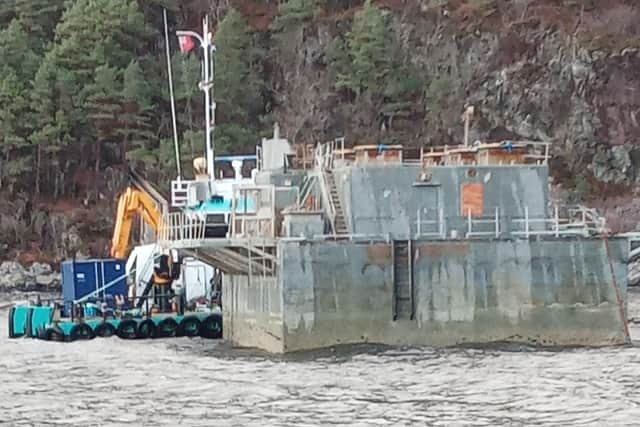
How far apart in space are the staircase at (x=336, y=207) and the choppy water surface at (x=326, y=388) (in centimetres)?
380

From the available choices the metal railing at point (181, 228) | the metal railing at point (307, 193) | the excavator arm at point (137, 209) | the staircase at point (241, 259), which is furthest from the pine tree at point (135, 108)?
the metal railing at point (307, 193)

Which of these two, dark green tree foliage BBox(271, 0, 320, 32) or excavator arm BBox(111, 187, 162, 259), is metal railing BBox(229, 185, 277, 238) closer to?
excavator arm BBox(111, 187, 162, 259)

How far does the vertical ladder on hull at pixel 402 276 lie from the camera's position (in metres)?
36.8

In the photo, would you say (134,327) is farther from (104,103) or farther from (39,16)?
(39,16)

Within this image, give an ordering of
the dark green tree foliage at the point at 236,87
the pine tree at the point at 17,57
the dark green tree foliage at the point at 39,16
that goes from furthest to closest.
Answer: the dark green tree foliage at the point at 39,16
the pine tree at the point at 17,57
the dark green tree foliage at the point at 236,87

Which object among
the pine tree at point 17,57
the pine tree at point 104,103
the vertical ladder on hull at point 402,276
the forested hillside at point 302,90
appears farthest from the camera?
the pine tree at point 17,57

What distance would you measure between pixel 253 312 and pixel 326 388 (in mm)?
9736

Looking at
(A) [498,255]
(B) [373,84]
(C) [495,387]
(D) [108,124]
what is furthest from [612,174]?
(C) [495,387]

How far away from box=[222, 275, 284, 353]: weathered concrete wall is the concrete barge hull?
134 millimetres

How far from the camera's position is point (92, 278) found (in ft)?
158

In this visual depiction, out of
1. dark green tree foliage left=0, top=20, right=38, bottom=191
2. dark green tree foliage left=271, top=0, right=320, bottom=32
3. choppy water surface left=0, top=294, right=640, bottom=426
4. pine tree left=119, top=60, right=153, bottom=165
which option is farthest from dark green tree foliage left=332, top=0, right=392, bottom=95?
choppy water surface left=0, top=294, right=640, bottom=426

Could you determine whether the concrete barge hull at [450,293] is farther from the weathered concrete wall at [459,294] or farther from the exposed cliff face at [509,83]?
the exposed cliff face at [509,83]

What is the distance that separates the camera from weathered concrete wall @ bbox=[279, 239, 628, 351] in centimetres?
3638

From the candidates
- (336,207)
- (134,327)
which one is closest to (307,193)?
(336,207)
